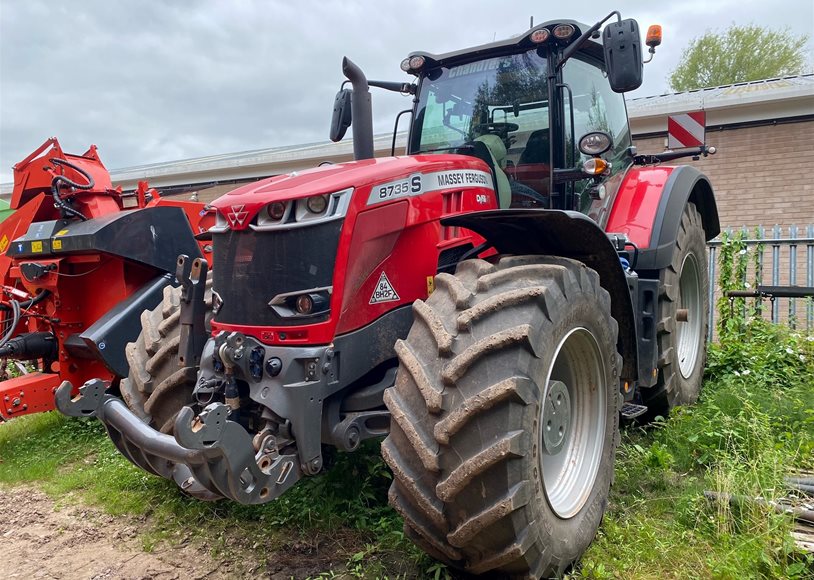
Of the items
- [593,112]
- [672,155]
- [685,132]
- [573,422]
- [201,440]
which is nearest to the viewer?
[201,440]

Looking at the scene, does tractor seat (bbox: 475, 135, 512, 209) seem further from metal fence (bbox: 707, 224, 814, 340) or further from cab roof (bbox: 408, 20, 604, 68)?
metal fence (bbox: 707, 224, 814, 340)

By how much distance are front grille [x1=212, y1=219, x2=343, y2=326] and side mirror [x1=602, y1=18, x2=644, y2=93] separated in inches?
65.1

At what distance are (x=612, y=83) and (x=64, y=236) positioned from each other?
3.70 meters

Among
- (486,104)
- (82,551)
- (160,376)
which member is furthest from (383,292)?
(82,551)

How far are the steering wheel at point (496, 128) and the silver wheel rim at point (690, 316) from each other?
2.00m

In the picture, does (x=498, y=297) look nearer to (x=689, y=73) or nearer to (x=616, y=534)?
(x=616, y=534)

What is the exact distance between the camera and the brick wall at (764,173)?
9.12m

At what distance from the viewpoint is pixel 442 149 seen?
380 cm

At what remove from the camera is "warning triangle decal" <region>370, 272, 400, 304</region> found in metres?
2.63

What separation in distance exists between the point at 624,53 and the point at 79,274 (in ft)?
12.8

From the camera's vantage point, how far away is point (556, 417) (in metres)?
2.60

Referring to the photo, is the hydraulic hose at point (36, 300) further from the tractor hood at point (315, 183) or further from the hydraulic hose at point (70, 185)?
the tractor hood at point (315, 183)

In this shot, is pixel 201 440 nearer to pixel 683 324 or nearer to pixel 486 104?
pixel 486 104

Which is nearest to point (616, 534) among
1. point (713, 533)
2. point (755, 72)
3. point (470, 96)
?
point (713, 533)
